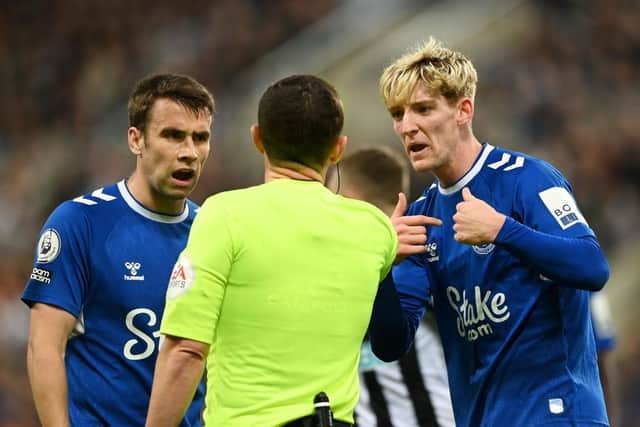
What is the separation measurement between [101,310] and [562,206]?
5.77ft

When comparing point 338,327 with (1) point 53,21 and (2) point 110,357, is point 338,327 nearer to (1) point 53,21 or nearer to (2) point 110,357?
(2) point 110,357

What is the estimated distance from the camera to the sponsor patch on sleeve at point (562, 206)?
159 inches

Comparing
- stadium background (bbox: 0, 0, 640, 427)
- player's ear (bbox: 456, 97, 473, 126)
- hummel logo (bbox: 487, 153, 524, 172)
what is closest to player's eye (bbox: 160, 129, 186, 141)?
player's ear (bbox: 456, 97, 473, 126)

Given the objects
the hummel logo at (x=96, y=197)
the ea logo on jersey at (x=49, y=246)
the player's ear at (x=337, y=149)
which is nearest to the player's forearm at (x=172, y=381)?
the player's ear at (x=337, y=149)

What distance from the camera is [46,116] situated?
13.5 m

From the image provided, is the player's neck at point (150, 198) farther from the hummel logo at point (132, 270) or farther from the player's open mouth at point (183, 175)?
the hummel logo at point (132, 270)

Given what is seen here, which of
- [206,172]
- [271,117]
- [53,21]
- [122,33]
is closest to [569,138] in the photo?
[206,172]

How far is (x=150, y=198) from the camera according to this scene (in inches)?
183

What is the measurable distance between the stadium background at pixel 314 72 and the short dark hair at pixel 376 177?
6510 mm

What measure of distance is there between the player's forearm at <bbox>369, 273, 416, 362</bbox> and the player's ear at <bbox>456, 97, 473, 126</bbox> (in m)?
0.79

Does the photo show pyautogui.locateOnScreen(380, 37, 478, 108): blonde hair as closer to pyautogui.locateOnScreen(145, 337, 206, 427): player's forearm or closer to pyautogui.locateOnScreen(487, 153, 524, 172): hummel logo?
pyautogui.locateOnScreen(487, 153, 524, 172): hummel logo

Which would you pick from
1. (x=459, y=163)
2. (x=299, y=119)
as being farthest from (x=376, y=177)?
(x=299, y=119)

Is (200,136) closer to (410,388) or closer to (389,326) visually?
(389,326)

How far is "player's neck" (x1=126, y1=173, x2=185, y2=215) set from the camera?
463 cm
